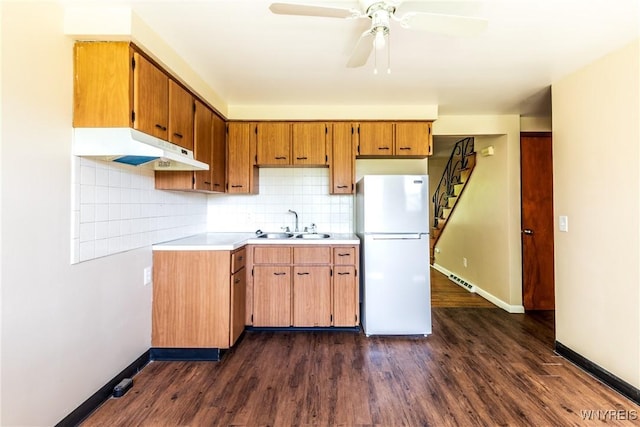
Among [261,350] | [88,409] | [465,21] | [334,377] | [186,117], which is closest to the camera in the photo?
[465,21]

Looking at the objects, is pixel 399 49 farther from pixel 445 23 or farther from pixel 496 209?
pixel 496 209

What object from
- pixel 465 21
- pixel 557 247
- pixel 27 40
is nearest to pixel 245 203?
pixel 27 40

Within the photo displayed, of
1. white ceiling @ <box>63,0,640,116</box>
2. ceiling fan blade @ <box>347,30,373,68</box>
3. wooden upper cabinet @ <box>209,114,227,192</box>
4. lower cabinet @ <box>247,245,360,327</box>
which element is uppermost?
white ceiling @ <box>63,0,640,116</box>

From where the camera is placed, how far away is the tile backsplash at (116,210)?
5.80ft

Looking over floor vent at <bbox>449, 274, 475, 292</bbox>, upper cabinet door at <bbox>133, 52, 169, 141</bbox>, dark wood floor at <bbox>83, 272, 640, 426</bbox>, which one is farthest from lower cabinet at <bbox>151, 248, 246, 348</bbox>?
floor vent at <bbox>449, 274, 475, 292</bbox>

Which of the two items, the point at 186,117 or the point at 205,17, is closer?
the point at 205,17

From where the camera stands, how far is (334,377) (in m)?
2.20

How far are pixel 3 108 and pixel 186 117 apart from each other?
119cm

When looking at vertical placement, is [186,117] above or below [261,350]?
above

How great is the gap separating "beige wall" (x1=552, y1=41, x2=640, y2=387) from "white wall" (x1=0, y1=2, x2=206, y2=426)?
3410 mm

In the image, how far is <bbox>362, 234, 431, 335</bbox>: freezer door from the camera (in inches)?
114

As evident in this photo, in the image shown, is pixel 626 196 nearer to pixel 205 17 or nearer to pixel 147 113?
pixel 205 17

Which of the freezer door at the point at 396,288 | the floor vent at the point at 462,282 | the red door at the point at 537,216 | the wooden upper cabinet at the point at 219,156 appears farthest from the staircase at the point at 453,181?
the wooden upper cabinet at the point at 219,156

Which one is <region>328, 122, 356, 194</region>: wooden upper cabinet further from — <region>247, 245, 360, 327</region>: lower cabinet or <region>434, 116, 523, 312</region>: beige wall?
<region>434, 116, 523, 312</region>: beige wall
